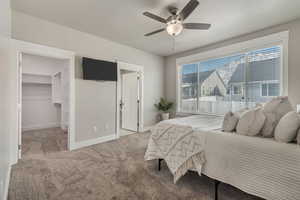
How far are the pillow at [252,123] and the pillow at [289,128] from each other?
0.17m

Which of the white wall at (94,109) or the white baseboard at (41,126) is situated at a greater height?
the white wall at (94,109)

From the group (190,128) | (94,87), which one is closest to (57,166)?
(94,87)

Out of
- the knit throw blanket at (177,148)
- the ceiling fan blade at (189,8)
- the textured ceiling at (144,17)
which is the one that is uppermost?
the textured ceiling at (144,17)

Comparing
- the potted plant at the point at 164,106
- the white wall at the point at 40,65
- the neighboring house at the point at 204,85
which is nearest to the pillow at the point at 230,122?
the neighboring house at the point at 204,85

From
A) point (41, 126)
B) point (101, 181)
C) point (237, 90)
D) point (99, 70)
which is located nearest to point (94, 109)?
point (99, 70)

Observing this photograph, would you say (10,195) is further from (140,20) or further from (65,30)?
(140,20)

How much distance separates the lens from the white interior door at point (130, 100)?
4.94 meters

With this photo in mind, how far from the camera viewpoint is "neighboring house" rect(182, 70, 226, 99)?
418 cm

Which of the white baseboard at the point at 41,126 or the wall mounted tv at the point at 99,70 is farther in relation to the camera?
the white baseboard at the point at 41,126

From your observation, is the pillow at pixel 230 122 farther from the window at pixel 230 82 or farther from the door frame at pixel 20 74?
the door frame at pixel 20 74

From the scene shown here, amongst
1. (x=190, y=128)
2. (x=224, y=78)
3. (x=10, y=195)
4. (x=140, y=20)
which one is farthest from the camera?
(x=224, y=78)

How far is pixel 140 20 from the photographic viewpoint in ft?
9.65

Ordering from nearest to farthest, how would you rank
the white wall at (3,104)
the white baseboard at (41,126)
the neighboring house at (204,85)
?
the white wall at (3,104) → the neighboring house at (204,85) → the white baseboard at (41,126)

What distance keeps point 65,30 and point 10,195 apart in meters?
3.07
